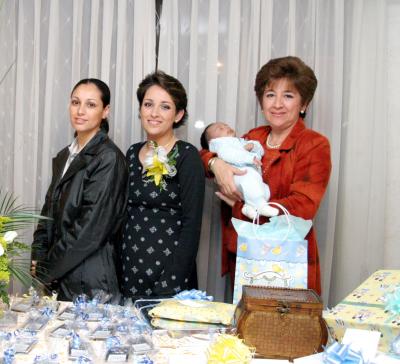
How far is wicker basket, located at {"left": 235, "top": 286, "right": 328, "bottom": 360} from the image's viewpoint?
1.39m

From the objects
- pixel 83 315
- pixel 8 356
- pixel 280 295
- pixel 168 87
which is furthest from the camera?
pixel 168 87

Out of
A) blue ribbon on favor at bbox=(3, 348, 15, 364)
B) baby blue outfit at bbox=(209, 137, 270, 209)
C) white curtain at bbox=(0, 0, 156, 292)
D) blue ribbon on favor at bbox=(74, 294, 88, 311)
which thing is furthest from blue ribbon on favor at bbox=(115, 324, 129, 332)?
white curtain at bbox=(0, 0, 156, 292)

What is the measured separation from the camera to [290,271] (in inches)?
67.9

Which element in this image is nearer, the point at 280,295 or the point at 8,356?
the point at 8,356

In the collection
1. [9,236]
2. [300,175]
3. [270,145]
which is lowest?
[9,236]

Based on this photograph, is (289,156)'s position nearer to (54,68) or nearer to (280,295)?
(280,295)

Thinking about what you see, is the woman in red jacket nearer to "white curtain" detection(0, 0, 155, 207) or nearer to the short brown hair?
the short brown hair

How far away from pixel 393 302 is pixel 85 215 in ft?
4.05

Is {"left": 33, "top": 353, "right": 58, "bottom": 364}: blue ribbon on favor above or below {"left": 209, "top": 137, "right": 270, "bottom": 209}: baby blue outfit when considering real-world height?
below

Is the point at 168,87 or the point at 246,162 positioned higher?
the point at 168,87

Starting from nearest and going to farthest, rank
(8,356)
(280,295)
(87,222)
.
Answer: (8,356) → (280,295) → (87,222)

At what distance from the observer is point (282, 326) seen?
139cm

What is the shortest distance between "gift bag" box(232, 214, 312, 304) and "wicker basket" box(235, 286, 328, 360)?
1.05ft

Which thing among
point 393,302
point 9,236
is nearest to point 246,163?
point 393,302
